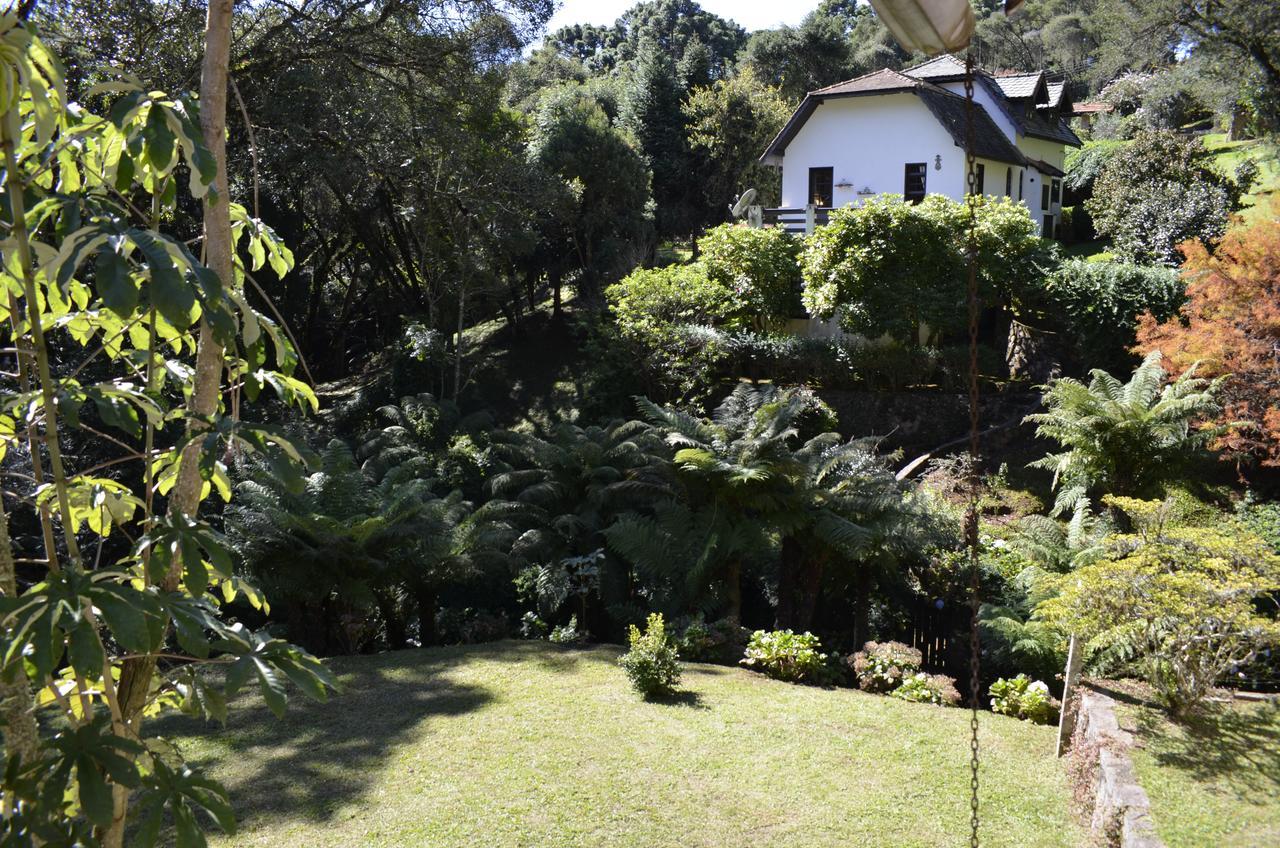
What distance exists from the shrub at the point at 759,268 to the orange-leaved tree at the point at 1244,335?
26.3 feet

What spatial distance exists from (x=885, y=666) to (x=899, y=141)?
19354mm

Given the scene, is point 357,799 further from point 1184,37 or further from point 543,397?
point 1184,37

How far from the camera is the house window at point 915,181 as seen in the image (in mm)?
25625

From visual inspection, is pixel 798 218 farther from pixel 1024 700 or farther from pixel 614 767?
pixel 614 767

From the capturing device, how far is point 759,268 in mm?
20094

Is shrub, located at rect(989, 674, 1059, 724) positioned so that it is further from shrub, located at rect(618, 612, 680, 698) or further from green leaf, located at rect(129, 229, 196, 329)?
green leaf, located at rect(129, 229, 196, 329)

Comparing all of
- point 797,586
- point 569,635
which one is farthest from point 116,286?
point 797,586

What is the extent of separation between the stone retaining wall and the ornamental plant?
5246 millimetres

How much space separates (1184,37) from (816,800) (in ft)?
103

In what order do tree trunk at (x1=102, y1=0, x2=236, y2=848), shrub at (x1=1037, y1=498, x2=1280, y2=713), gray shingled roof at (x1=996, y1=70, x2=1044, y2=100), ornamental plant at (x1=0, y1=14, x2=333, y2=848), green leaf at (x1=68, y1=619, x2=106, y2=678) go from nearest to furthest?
green leaf at (x1=68, y1=619, x2=106, y2=678) → ornamental plant at (x1=0, y1=14, x2=333, y2=848) → tree trunk at (x1=102, y1=0, x2=236, y2=848) → shrub at (x1=1037, y1=498, x2=1280, y2=713) → gray shingled roof at (x1=996, y1=70, x2=1044, y2=100)

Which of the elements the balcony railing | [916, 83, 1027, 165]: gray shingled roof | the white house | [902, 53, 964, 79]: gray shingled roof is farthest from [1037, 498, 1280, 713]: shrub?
[902, 53, 964, 79]: gray shingled roof

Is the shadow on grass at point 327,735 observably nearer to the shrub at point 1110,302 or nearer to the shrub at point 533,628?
the shrub at point 533,628

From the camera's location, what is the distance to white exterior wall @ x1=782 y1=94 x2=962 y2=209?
2525 centimetres

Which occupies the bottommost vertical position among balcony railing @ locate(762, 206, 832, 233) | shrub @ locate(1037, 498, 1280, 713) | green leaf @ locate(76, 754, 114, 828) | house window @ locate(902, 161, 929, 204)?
shrub @ locate(1037, 498, 1280, 713)
